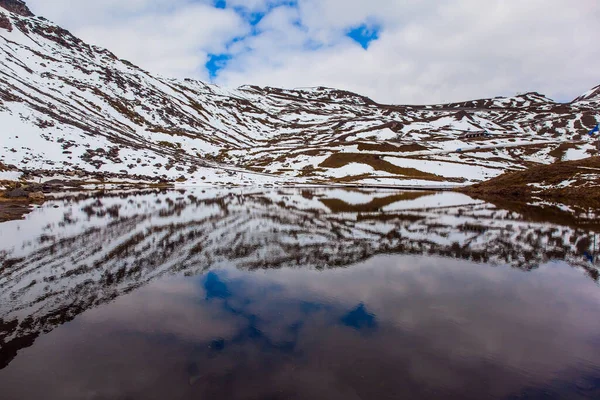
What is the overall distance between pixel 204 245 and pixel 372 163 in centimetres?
11296

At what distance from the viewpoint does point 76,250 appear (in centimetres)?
2267

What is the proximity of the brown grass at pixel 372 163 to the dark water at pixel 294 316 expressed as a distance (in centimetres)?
9515

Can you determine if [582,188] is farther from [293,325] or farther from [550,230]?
[293,325]

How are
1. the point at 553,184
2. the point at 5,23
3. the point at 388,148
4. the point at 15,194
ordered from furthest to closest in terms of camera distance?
the point at 5,23 < the point at 388,148 < the point at 553,184 < the point at 15,194

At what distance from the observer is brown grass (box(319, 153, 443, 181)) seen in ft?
399

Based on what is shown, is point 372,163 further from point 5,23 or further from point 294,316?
point 5,23

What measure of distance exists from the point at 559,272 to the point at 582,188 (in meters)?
57.3

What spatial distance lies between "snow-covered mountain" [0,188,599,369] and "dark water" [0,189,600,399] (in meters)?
0.16

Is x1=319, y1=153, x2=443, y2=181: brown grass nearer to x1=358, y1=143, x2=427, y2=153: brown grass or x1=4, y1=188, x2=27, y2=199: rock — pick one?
x1=358, y1=143, x2=427, y2=153: brown grass

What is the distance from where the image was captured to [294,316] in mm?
14102

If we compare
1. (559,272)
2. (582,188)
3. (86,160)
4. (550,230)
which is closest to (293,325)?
(559,272)

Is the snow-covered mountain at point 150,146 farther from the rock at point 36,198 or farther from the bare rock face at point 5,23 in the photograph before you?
the rock at point 36,198

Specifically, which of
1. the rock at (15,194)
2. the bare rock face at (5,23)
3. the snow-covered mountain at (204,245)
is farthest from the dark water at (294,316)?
the bare rock face at (5,23)

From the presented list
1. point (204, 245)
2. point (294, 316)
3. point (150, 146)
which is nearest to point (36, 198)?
point (204, 245)
